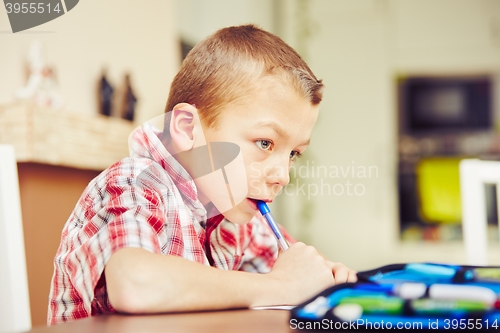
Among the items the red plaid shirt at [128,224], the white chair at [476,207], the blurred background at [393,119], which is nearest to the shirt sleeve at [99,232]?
the red plaid shirt at [128,224]

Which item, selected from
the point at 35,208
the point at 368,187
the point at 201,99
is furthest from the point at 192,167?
the point at 368,187

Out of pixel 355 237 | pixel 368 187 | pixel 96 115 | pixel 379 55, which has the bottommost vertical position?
pixel 355 237

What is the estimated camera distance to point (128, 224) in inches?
18.5

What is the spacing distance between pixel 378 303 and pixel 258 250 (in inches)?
21.6

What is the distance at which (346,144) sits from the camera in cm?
339

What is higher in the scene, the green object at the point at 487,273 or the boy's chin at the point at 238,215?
the boy's chin at the point at 238,215

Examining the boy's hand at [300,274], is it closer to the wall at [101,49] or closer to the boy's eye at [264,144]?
the boy's eye at [264,144]

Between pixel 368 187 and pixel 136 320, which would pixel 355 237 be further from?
pixel 136 320

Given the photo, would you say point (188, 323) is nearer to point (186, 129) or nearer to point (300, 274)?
point (300, 274)

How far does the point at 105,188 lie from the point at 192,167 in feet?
0.45

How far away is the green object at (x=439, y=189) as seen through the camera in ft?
10.3

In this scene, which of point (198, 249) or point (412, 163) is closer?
point (198, 249)

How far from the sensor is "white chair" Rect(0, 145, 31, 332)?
0.55m

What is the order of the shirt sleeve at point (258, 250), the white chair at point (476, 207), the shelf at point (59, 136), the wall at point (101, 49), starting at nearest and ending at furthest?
the shirt sleeve at point (258, 250) → the white chair at point (476, 207) → the shelf at point (59, 136) → the wall at point (101, 49)
